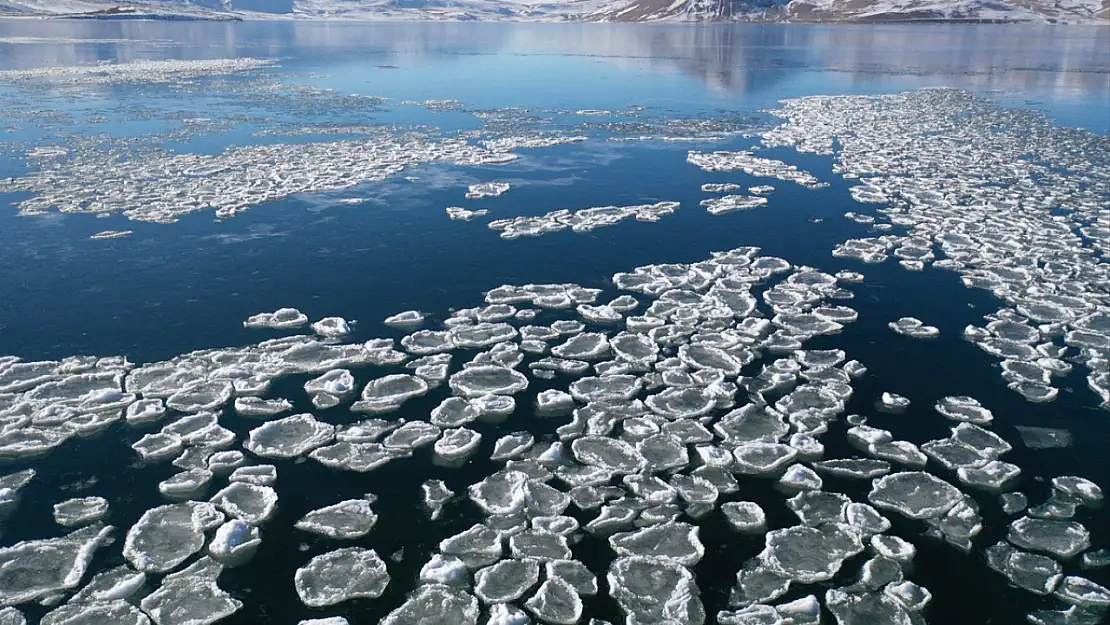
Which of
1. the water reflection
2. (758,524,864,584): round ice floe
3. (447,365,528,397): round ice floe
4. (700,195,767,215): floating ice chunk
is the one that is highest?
the water reflection

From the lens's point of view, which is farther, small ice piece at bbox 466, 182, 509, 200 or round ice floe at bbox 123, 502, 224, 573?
small ice piece at bbox 466, 182, 509, 200

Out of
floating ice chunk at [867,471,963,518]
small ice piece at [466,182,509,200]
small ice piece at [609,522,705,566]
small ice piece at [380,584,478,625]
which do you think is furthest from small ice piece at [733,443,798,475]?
small ice piece at [466,182,509,200]

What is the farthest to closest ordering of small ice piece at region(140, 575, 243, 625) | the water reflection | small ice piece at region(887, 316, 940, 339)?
the water reflection → small ice piece at region(887, 316, 940, 339) → small ice piece at region(140, 575, 243, 625)

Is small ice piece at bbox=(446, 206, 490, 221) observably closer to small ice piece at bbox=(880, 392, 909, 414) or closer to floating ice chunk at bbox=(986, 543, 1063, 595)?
small ice piece at bbox=(880, 392, 909, 414)

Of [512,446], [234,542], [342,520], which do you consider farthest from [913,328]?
[234,542]

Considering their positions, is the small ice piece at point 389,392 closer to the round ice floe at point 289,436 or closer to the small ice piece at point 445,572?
the round ice floe at point 289,436

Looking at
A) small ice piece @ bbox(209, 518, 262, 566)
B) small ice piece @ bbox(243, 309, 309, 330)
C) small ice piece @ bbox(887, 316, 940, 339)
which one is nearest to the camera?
small ice piece @ bbox(209, 518, 262, 566)

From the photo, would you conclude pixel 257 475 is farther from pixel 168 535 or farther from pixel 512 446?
pixel 512 446

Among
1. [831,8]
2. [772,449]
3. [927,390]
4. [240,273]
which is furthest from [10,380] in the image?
[831,8]
